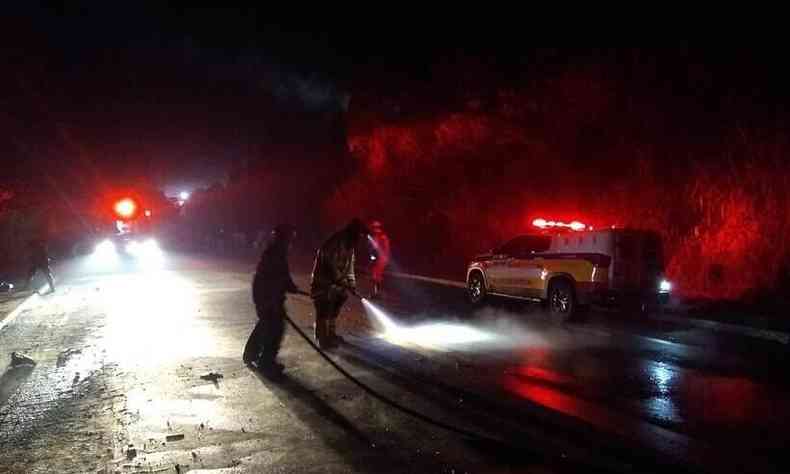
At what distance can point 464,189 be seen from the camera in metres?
27.8

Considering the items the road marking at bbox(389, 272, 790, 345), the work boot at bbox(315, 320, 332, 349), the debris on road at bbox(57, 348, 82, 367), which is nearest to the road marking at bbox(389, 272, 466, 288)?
the road marking at bbox(389, 272, 790, 345)

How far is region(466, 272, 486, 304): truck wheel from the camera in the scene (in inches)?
634

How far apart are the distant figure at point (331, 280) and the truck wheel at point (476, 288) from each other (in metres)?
6.48

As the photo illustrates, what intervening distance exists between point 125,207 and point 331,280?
10.9 m

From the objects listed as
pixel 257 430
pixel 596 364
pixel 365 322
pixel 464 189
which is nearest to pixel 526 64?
pixel 464 189

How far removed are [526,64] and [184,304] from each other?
42.5ft

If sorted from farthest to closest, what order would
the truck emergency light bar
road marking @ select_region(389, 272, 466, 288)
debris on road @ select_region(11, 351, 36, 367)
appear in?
road marking @ select_region(389, 272, 466, 288), the truck emergency light bar, debris on road @ select_region(11, 351, 36, 367)

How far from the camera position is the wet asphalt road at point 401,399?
546cm

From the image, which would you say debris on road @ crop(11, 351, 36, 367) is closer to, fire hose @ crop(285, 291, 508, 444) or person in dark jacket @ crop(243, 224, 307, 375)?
person in dark jacket @ crop(243, 224, 307, 375)

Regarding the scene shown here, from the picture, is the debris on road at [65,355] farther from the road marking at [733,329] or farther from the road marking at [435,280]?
the road marking at [435,280]

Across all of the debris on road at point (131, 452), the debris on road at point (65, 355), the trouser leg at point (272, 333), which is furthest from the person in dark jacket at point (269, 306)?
the debris on road at point (131, 452)

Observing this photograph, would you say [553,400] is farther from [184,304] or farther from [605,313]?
[184,304]

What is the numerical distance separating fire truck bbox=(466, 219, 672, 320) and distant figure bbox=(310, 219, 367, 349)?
16.1ft

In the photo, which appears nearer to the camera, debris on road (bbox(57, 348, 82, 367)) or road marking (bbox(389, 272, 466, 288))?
debris on road (bbox(57, 348, 82, 367))
